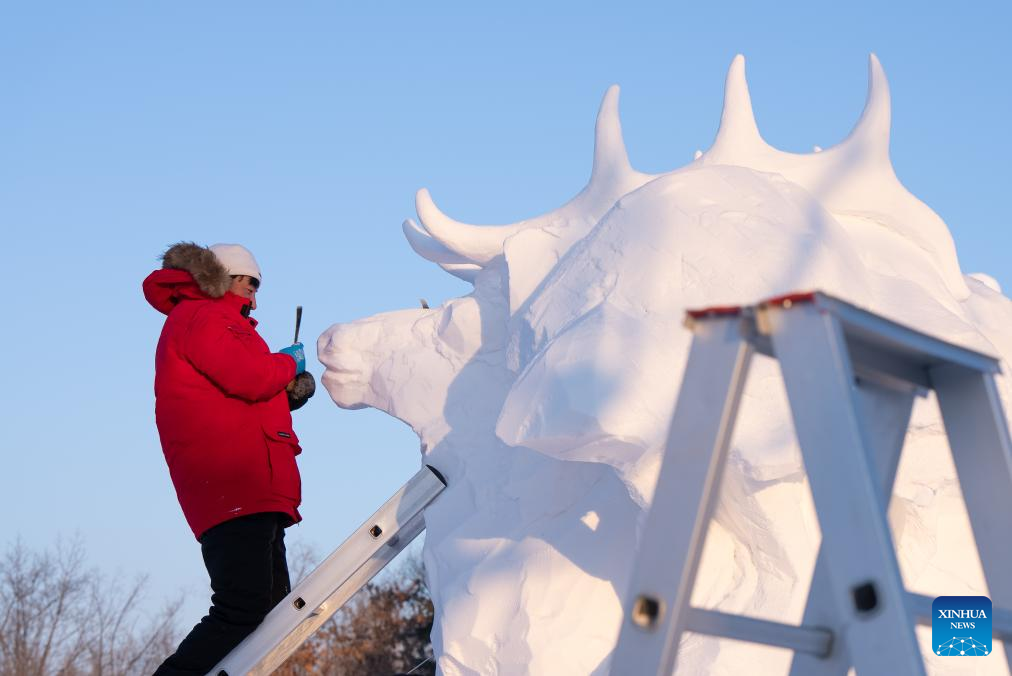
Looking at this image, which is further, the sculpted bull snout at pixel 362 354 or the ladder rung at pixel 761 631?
the sculpted bull snout at pixel 362 354

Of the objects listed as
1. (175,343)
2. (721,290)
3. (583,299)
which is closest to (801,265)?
(721,290)

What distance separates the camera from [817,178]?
14.5 feet

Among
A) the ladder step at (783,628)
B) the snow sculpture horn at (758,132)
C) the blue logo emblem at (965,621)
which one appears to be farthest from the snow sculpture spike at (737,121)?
the ladder step at (783,628)

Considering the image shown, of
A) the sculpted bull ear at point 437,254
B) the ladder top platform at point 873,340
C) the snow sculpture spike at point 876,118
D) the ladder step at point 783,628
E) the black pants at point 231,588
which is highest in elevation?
the sculpted bull ear at point 437,254

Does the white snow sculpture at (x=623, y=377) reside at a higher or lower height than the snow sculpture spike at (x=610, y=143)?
lower

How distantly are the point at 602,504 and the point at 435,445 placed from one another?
3.11 ft

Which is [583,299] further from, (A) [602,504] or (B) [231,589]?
(B) [231,589]

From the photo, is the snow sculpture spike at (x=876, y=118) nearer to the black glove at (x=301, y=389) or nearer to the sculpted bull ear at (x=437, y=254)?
the sculpted bull ear at (x=437, y=254)

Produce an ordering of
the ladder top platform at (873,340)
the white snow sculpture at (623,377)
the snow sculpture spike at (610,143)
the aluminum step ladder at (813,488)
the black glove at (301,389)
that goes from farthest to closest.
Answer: the snow sculpture spike at (610,143) → the black glove at (301,389) → the white snow sculpture at (623,377) → the ladder top platform at (873,340) → the aluminum step ladder at (813,488)

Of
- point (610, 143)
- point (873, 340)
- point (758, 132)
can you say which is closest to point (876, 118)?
point (758, 132)

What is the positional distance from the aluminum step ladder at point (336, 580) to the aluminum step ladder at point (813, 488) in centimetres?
256

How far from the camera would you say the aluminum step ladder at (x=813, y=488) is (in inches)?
60.3

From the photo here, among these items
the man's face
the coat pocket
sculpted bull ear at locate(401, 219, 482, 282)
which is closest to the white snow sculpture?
sculpted bull ear at locate(401, 219, 482, 282)

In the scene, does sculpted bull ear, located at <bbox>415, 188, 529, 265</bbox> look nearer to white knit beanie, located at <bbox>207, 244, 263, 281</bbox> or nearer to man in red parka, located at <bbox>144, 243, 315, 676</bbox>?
white knit beanie, located at <bbox>207, 244, 263, 281</bbox>
